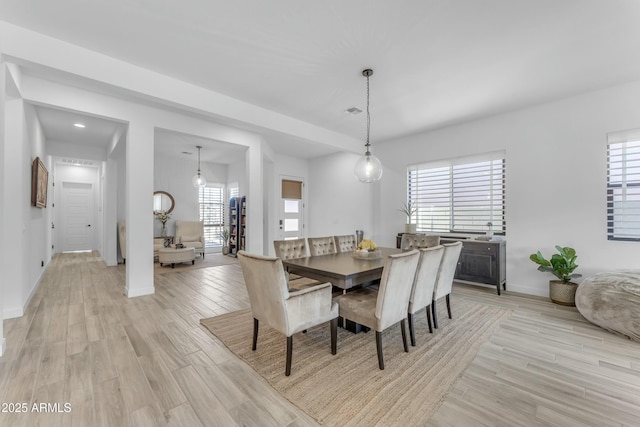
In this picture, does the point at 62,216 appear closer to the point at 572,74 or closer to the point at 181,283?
the point at 181,283

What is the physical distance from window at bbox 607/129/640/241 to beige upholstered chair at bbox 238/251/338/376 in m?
4.01

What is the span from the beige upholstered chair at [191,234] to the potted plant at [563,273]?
7.47 metres

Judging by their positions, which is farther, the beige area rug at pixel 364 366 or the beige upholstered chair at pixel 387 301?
the beige upholstered chair at pixel 387 301

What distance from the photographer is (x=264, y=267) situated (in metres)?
A: 2.04

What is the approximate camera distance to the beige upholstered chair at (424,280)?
2539mm

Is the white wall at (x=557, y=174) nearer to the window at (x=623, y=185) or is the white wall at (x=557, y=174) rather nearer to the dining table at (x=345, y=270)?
the window at (x=623, y=185)

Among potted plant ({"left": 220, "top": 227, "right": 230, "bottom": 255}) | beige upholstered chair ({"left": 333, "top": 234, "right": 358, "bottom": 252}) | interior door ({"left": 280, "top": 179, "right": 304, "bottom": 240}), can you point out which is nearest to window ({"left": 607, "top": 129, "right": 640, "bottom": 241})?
beige upholstered chair ({"left": 333, "top": 234, "right": 358, "bottom": 252})

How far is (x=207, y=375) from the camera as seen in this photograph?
6.78 feet

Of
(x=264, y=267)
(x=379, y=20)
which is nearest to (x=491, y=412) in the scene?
(x=264, y=267)

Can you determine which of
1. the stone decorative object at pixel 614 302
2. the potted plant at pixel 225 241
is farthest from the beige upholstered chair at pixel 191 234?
the stone decorative object at pixel 614 302

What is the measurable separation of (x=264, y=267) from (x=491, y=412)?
177cm

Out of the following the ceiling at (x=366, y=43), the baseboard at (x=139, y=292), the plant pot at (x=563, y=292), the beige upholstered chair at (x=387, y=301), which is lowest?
the baseboard at (x=139, y=292)

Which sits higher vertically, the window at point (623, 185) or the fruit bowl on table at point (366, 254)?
the window at point (623, 185)

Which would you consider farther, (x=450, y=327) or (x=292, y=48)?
(x=450, y=327)
